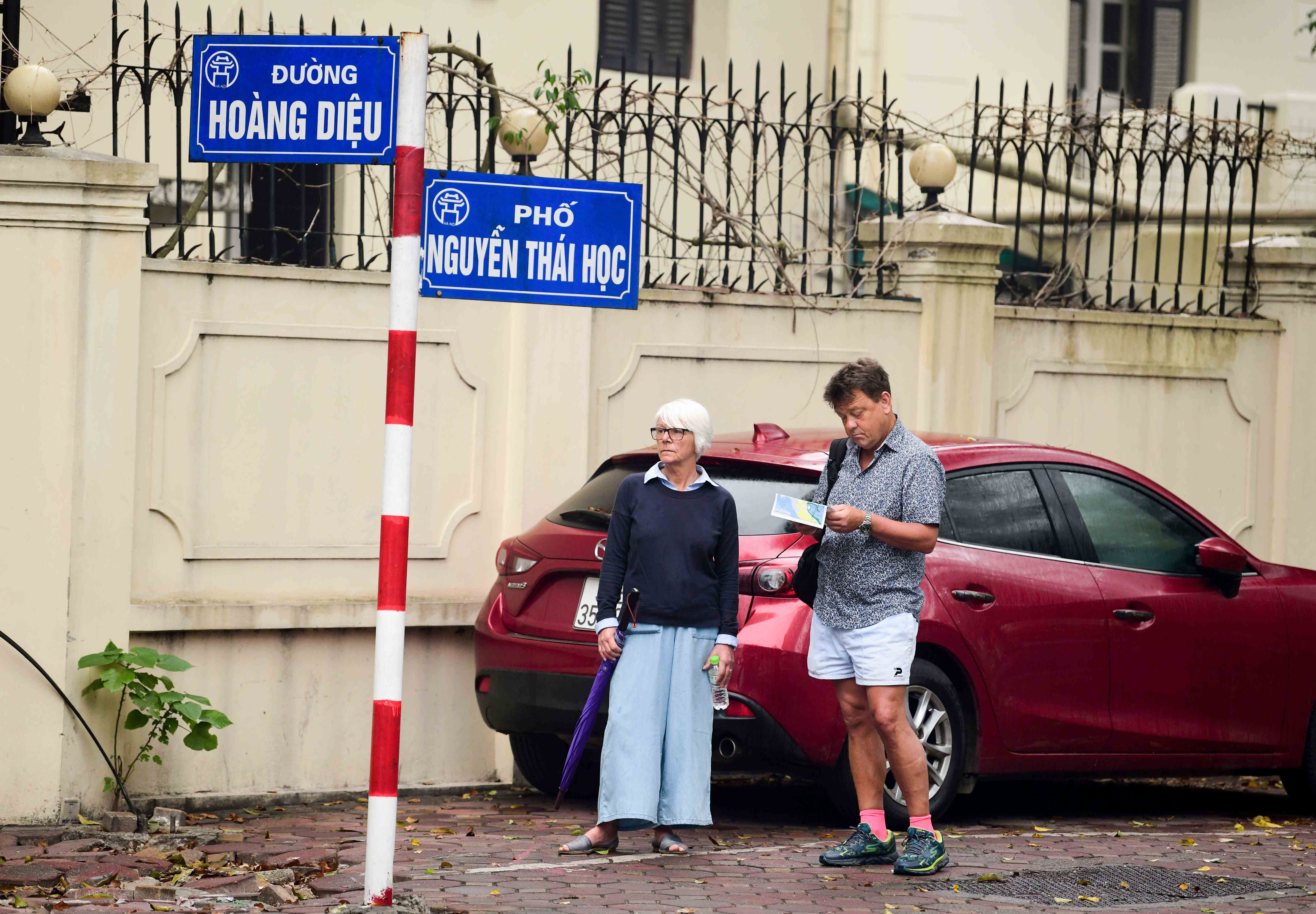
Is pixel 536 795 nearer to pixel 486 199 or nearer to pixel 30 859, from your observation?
pixel 30 859

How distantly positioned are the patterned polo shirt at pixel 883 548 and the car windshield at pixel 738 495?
0.40m

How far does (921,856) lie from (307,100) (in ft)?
10.7

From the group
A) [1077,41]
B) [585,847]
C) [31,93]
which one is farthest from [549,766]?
[1077,41]

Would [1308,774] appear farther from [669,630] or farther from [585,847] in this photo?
[585,847]

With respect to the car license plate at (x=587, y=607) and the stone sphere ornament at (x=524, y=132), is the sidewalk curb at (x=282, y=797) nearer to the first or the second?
the car license plate at (x=587, y=607)

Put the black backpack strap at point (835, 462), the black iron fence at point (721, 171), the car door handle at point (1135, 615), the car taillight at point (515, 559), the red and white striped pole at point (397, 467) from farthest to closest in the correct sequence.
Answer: the black iron fence at point (721, 171)
the car door handle at point (1135, 615)
the car taillight at point (515, 559)
the black backpack strap at point (835, 462)
the red and white striped pole at point (397, 467)

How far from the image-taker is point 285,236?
34.1 feet

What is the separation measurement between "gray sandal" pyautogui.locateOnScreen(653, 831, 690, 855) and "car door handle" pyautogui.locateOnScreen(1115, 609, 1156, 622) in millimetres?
2132

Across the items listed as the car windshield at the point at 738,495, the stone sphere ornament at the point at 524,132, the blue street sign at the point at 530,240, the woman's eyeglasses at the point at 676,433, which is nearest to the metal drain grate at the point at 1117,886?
the car windshield at the point at 738,495

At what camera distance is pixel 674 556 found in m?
6.64

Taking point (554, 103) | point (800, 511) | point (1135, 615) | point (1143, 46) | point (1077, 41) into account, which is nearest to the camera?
point (800, 511)

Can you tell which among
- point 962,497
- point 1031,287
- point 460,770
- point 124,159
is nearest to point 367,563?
point 460,770

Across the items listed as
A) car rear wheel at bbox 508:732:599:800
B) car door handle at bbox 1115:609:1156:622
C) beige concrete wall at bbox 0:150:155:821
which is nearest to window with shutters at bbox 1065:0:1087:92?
car door handle at bbox 1115:609:1156:622

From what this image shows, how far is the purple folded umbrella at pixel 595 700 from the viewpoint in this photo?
6699 millimetres
